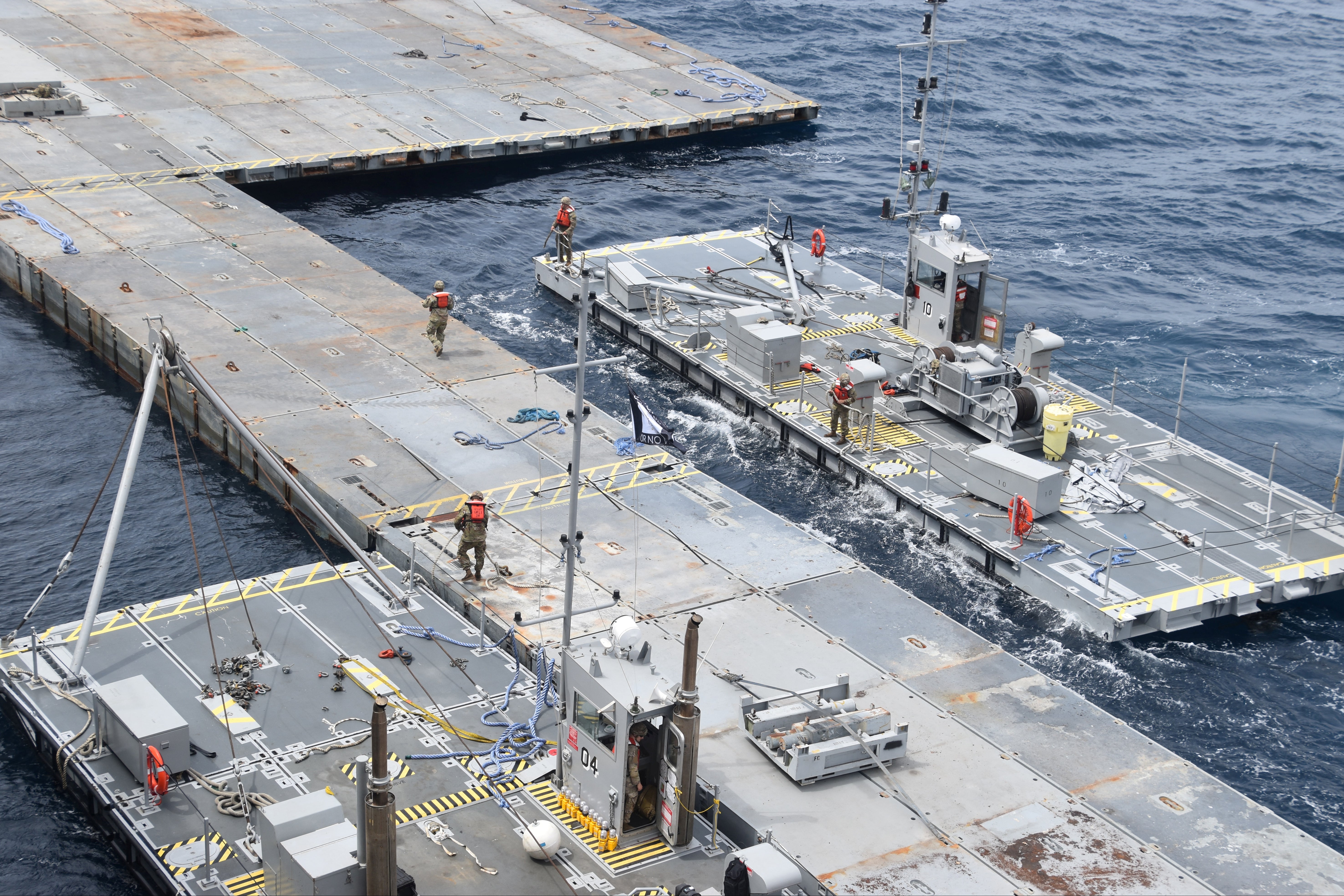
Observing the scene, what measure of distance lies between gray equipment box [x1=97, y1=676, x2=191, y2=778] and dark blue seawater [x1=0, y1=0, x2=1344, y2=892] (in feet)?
7.41

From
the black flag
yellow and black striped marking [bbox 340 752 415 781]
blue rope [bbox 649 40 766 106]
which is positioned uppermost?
the black flag

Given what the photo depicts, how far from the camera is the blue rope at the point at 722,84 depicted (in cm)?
8156

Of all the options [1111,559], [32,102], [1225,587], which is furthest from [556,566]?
[32,102]

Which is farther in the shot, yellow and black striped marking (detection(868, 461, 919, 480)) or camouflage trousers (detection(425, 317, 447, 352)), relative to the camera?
camouflage trousers (detection(425, 317, 447, 352))

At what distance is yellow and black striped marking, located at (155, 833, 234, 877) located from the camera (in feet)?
96.4

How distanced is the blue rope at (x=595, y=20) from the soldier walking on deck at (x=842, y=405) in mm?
50231

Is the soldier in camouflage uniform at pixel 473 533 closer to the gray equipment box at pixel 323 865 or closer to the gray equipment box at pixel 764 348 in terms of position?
the gray equipment box at pixel 323 865

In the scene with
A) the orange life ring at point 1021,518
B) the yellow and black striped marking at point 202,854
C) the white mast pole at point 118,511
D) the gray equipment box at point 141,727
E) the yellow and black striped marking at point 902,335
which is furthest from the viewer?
the yellow and black striped marking at point 902,335

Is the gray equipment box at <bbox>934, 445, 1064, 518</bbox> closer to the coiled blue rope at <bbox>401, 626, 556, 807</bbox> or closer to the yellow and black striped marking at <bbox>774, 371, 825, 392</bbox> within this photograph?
the yellow and black striped marking at <bbox>774, 371, 825, 392</bbox>

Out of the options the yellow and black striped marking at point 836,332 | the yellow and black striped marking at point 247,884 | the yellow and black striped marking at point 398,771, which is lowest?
the yellow and black striped marking at point 247,884

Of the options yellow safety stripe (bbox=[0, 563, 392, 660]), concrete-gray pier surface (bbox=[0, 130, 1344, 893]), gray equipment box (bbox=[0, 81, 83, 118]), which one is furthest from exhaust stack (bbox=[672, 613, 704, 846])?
gray equipment box (bbox=[0, 81, 83, 118])

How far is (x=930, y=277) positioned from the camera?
52.8 m

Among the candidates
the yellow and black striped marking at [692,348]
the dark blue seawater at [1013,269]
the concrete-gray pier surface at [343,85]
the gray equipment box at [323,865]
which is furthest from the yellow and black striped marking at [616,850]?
the concrete-gray pier surface at [343,85]

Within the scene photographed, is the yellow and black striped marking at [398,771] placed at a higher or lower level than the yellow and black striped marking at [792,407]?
lower
